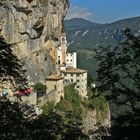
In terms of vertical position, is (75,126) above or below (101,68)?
below

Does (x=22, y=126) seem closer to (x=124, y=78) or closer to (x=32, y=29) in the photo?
(x=124, y=78)

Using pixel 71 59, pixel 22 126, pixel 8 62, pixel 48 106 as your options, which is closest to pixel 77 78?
pixel 71 59

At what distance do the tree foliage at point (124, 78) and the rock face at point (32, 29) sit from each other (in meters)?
38.4

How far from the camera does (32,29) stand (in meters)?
56.9

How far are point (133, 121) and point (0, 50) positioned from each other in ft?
11.8

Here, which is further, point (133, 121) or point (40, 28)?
point (40, 28)

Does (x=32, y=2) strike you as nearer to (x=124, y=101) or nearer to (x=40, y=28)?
(x=40, y=28)

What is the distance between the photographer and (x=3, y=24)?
51562 millimetres

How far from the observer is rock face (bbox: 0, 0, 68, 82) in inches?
2070

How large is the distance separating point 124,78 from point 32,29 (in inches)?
1772

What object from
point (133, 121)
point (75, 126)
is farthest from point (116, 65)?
point (75, 126)

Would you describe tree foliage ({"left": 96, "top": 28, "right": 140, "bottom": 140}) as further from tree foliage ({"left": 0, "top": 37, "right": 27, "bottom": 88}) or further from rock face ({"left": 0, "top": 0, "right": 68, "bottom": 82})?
rock face ({"left": 0, "top": 0, "right": 68, "bottom": 82})

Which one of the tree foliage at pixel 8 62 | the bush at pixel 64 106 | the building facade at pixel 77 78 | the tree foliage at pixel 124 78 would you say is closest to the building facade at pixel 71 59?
the building facade at pixel 77 78

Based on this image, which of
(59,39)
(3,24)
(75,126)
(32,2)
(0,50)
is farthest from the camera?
(59,39)
